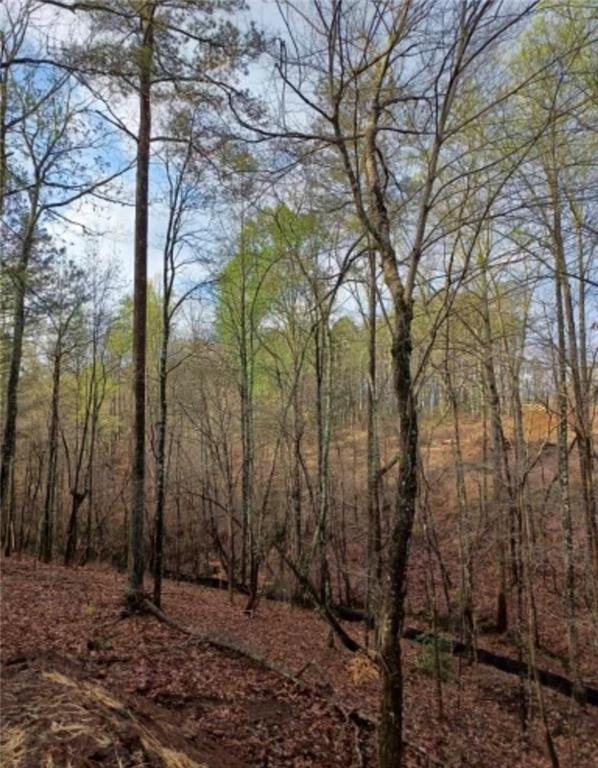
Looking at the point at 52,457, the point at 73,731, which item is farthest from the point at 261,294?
the point at 73,731

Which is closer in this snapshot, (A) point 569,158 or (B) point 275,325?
(A) point 569,158

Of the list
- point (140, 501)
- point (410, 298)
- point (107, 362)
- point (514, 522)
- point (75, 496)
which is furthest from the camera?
point (107, 362)

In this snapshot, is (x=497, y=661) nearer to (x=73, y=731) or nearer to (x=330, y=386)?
(x=330, y=386)

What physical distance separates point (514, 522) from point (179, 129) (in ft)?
31.3

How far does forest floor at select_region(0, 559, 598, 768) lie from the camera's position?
3133 mm

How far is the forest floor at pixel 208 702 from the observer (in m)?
3.13

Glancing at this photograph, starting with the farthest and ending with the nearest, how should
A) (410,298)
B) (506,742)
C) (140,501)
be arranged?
(140,501) < (506,742) < (410,298)

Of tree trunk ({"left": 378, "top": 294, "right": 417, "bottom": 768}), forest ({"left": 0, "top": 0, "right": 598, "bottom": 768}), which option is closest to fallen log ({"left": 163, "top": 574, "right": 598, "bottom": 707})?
forest ({"left": 0, "top": 0, "right": 598, "bottom": 768})

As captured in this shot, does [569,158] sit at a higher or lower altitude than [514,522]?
higher

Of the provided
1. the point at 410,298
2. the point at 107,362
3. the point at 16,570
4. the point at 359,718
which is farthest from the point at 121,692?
the point at 107,362

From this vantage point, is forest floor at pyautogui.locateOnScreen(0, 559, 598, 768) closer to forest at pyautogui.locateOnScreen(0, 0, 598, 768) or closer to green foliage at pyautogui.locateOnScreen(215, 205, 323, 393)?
forest at pyautogui.locateOnScreen(0, 0, 598, 768)

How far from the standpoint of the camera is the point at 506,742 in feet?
21.7

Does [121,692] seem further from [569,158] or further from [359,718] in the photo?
[569,158]

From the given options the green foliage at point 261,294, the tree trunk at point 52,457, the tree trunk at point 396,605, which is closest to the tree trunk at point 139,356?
the green foliage at point 261,294
